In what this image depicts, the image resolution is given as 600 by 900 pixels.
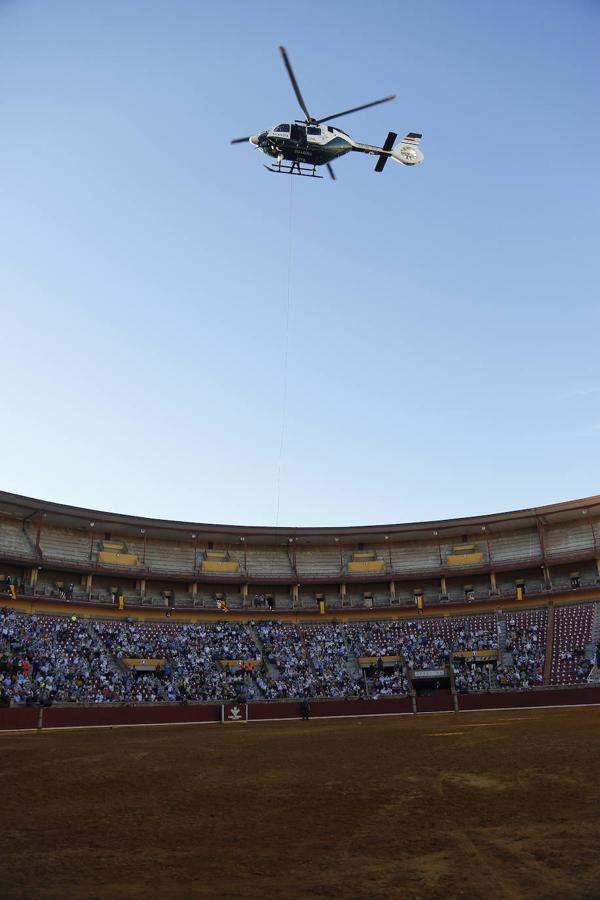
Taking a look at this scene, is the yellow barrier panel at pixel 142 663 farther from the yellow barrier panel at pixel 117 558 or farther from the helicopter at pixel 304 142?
the helicopter at pixel 304 142

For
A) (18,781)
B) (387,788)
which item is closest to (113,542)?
(18,781)

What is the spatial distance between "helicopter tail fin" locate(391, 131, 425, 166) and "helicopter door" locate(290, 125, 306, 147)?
16.9ft

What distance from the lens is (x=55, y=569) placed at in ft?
170

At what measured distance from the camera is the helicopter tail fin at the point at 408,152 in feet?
106

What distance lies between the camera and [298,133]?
29.5 metres

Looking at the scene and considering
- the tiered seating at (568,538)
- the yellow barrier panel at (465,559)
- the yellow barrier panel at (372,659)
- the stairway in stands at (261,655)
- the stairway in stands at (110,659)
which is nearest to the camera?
the stairway in stands at (110,659)

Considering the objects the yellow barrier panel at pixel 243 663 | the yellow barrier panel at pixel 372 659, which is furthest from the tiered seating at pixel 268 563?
the yellow barrier panel at pixel 372 659

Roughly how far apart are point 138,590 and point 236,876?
51.0m

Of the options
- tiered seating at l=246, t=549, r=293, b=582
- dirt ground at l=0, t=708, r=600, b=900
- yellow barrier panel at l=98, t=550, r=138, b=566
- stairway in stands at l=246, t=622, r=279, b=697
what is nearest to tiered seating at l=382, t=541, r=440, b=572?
tiered seating at l=246, t=549, r=293, b=582

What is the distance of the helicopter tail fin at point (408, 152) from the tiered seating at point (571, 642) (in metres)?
33.9

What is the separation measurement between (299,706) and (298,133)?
1314 inches

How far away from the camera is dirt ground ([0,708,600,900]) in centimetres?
761

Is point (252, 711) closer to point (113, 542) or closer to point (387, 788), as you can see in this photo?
point (113, 542)

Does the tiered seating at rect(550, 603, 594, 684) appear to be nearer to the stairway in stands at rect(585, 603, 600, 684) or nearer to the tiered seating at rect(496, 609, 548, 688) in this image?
the stairway in stands at rect(585, 603, 600, 684)
